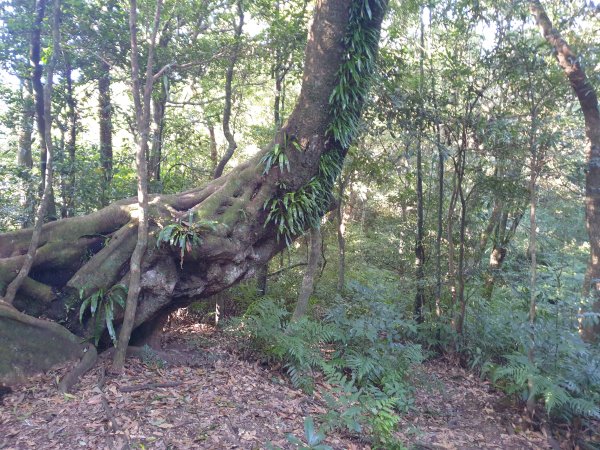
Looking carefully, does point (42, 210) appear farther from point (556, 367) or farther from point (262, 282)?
point (556, 367)

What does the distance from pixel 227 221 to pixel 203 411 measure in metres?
2.51

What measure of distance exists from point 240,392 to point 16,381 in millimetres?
2584

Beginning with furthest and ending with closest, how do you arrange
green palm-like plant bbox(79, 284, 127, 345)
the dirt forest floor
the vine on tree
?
the vine on tree < green palm-like plant bbox(79, 284, 127, 345) < the dirt forest floor

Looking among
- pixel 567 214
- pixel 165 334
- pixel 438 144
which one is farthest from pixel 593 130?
pixel 165 334

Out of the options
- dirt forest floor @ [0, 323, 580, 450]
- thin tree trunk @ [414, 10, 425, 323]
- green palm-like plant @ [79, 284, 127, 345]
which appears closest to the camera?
dirt forest floor @ [0, 323, 580, 450]

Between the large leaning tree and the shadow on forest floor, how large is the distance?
2.89 ft

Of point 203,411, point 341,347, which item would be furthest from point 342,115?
point 203,411

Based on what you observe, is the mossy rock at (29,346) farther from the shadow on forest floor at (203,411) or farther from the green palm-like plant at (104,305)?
the green palm-like plant at (104,305)

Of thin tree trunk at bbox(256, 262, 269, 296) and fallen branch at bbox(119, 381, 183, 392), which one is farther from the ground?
thin tree trunk at bbox(256, 262, 269, 296)

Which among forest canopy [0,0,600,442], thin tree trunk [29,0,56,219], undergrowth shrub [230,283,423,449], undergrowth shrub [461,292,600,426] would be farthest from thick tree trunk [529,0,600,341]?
thin tree trunk [29,0,56,219]

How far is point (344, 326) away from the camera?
280 inches

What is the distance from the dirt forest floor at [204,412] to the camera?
169 inches

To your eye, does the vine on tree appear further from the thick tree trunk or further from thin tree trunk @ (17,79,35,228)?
thin tree trunk @ (17,79,35,228)

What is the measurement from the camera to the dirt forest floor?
4301 millimetres
